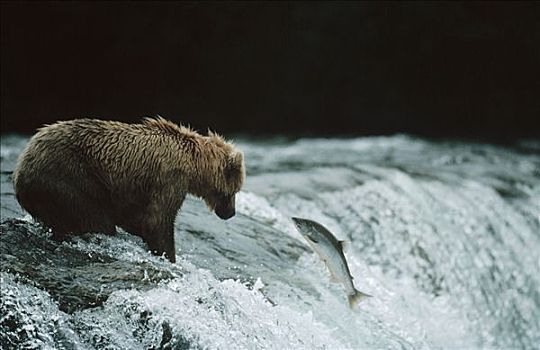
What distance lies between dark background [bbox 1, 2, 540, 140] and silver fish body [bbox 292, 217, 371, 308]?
27.9 ft

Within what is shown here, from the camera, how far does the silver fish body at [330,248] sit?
14.6 feet

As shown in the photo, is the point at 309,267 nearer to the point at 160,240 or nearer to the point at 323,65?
the point at 160,240

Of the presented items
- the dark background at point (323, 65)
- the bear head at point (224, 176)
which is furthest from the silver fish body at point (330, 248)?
the dark background at point (323, 65)

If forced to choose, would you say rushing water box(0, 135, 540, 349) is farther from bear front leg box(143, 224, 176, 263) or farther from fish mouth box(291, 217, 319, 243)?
fish mouth box(291, 217, 319, 243)

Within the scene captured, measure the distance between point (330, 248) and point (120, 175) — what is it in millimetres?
1116

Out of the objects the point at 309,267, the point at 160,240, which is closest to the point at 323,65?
the point at 309,267

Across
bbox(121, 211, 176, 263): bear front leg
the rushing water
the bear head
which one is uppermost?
the bear head

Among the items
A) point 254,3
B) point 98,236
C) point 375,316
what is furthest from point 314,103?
point 98,236

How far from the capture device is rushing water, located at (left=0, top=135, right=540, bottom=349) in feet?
11.0

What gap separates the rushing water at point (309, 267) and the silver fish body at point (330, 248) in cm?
20

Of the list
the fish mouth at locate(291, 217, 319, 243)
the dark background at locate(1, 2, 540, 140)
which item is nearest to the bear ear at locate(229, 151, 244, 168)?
the fish mouth at locate(291, 217, 319, 243)

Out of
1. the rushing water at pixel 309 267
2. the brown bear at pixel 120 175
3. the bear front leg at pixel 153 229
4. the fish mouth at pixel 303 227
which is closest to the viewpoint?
the rushing water at pixel 309 267

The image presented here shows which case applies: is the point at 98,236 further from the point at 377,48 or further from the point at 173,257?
the point at 377,48

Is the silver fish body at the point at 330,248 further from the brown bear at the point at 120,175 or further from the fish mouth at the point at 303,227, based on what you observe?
the brown bear at the point at 120,175
